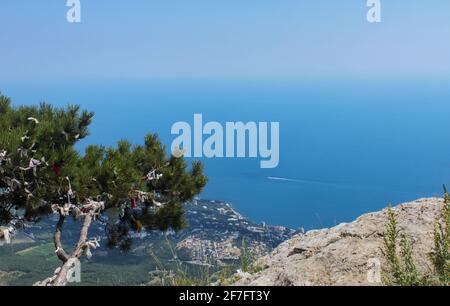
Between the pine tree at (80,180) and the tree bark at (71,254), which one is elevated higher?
the pine tree at (80,180)

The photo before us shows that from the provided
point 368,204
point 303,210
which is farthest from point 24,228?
point 368,204

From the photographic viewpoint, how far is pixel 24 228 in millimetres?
8297

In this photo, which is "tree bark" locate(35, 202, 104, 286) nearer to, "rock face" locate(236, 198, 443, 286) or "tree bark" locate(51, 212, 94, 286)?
"tree bark" locate(51, 212, 94, 286)

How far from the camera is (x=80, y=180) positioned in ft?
24.4

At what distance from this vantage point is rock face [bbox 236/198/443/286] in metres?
4.29

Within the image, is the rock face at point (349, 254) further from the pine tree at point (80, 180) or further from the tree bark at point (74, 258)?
the pine tree at point (80, 180)

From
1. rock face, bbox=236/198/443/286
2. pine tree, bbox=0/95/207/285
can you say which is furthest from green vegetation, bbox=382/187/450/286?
pine tree, bbox=0/95/207/285

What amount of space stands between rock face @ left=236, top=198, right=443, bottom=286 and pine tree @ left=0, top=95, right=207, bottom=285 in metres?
2.73

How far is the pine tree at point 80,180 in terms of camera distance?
7.34m

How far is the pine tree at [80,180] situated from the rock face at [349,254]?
2.73 metres

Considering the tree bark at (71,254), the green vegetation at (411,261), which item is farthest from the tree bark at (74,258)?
the green vegetation at (411,261)

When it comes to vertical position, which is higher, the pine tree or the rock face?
the pine tree
